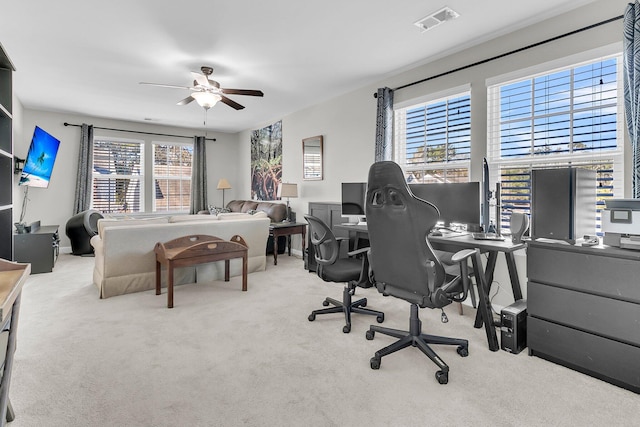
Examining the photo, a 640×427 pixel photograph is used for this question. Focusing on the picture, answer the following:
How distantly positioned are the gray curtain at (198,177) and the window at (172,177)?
0.16 meters

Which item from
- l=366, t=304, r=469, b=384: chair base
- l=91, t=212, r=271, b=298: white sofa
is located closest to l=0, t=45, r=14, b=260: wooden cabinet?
l=91, t=212, r=271, b=298: white sofa

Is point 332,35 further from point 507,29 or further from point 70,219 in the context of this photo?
point 70,219

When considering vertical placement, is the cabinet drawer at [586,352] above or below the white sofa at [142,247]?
below

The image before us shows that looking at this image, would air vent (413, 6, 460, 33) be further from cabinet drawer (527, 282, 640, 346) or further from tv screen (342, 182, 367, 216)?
cabinet drawer (527, 282, 640, 346)

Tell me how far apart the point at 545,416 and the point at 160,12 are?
12.2 feet

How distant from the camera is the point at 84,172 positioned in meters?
6.05

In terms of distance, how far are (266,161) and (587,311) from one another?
5787mm

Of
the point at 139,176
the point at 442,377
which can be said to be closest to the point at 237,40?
the point at 442,377

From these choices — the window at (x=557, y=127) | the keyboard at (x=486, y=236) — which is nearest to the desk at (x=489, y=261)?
the keyboard at (x=486, y=236)

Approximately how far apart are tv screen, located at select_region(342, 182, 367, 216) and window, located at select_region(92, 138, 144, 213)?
4.90 metres

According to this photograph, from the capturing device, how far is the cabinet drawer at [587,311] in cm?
178

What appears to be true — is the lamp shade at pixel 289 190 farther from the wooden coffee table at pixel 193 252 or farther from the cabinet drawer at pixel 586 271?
the cabinet drawer at pixel 586 271

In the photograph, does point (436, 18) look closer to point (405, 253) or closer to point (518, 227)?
point (518, 227)

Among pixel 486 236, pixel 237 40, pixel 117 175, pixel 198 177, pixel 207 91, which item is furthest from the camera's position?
pixel 198 177
